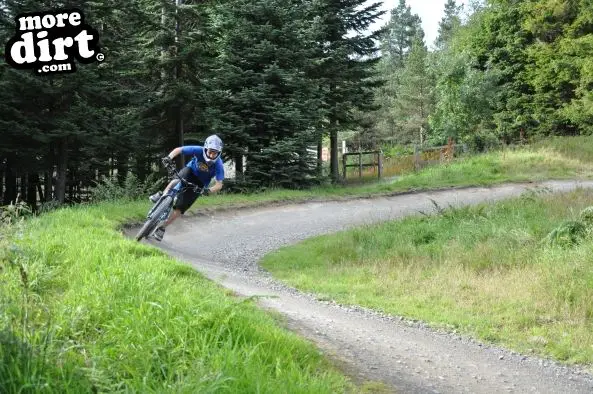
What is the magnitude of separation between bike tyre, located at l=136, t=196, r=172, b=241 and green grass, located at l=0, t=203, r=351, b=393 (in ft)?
13.7

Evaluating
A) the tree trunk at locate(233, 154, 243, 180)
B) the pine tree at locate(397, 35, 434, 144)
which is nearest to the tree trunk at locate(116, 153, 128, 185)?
the tree trunk at locate(233, 154, 243, 180)

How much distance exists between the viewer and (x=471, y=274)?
29.1 ft

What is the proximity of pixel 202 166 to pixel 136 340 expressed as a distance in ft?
22.0

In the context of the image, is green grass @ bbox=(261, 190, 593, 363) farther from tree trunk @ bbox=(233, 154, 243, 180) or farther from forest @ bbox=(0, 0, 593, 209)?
tree trunk @ bbox=(233, 154, 243, 180)

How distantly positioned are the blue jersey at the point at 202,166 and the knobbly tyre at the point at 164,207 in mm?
229

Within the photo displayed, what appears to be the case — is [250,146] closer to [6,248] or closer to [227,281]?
[227,281]

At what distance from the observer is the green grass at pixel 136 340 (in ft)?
9.75

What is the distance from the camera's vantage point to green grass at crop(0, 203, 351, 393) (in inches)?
117

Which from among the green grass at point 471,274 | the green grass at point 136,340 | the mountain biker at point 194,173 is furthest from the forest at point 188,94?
the green grass at point 136,340

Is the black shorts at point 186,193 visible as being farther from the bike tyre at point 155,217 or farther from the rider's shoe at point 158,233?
the rider's shoe at point 158,233

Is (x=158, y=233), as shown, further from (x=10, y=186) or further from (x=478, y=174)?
(x=478, y=174)

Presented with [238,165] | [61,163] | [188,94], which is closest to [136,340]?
[61,163]

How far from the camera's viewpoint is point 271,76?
21.2 metres

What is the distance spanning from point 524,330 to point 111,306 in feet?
15.9
